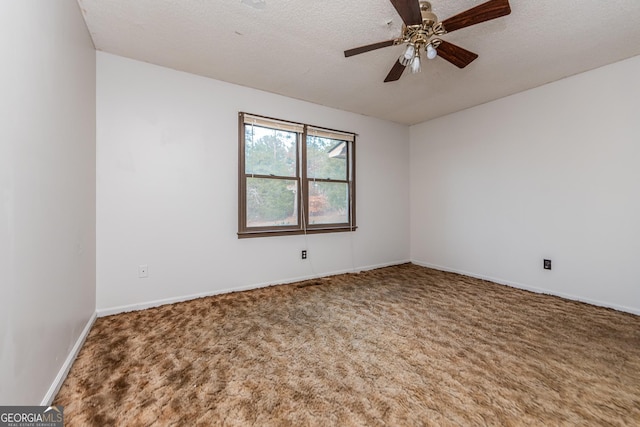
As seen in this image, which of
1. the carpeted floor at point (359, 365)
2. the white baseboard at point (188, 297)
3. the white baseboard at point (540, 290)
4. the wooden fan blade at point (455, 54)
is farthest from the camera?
the white baseboard at point (540, 290)

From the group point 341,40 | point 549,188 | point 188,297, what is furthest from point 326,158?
point 549,188

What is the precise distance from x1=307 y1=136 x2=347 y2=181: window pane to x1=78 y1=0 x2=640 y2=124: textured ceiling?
0.79 metres

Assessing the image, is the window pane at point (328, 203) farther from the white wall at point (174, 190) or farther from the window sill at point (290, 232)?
the white wall at point (174, 190)

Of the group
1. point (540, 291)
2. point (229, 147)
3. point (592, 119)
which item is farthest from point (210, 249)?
point (592, 119)

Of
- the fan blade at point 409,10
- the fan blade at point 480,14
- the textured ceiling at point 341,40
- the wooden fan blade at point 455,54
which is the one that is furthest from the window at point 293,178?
the fan blade at point 480,14

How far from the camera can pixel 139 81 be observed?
2.73 metres

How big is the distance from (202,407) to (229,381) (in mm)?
222

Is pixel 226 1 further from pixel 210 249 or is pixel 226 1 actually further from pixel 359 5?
pixel 210 249

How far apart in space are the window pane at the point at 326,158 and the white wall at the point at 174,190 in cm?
34

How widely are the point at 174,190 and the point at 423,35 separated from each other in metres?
2.71

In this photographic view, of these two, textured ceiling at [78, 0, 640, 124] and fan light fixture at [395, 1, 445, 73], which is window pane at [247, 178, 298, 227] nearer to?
textured ceiling at [78, 0, 640, 124]

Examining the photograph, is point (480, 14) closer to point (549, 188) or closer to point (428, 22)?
point (428, 22)

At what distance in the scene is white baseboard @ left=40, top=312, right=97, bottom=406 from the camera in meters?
1.38

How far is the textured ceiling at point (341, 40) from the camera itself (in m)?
Result: 2.01
